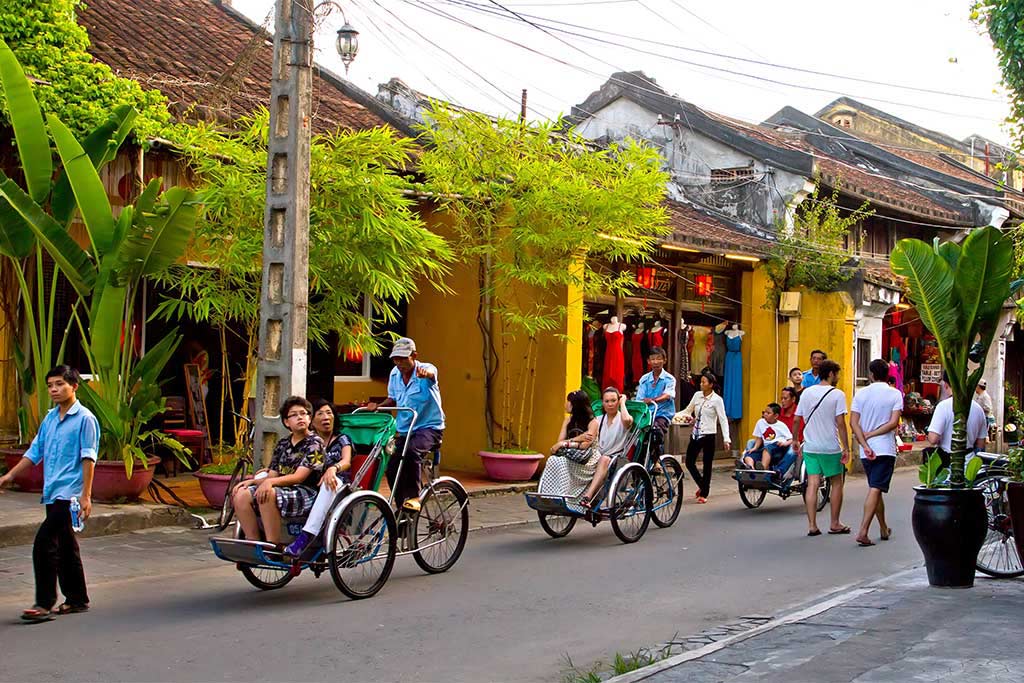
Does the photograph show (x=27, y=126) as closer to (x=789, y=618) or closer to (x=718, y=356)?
(x=789, y=618)

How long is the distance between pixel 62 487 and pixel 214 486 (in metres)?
4.54

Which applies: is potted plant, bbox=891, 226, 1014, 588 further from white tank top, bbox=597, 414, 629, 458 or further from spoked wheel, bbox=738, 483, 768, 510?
spoked wheel, bbox=738, 483, 768, 510

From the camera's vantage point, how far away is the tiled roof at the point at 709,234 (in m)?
19.3

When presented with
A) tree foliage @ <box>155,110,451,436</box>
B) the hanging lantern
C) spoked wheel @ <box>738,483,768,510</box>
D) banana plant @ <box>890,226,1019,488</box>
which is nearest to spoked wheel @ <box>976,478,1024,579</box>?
banana plant @ <box>890,226,1019,488</box>

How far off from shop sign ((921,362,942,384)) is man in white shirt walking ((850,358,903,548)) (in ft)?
52.8

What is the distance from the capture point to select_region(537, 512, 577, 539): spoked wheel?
1193 centimetres

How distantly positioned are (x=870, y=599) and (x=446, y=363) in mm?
10311

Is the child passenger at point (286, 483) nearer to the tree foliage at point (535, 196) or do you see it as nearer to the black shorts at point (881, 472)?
the black shorts at point (881, 472)

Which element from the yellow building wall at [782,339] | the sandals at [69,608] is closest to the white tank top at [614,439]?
the sandals at [69,608]

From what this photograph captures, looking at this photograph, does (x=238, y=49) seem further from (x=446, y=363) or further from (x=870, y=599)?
(x=870, y=599)

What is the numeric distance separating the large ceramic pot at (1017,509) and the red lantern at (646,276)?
11.1 metres

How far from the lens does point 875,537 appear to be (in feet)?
41.4

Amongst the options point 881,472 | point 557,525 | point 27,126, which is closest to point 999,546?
point 881,472

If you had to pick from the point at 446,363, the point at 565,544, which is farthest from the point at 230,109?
the point at 565,544
